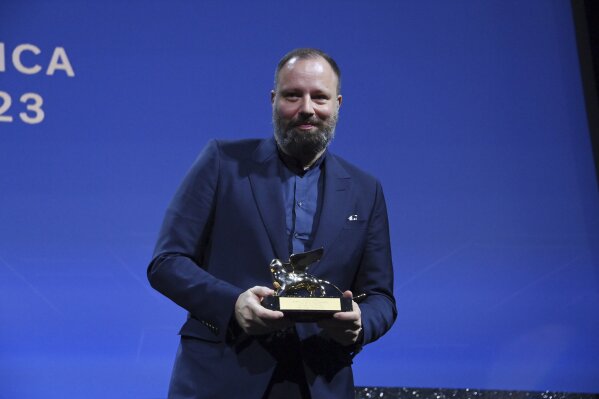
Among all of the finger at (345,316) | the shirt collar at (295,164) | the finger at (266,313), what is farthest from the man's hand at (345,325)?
the shirt collar at (295,164)

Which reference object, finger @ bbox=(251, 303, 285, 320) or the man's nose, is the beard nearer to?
the man's nose

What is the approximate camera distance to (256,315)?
1.30 m

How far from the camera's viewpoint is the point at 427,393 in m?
2.45

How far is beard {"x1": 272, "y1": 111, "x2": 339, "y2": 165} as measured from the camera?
5.14 feet

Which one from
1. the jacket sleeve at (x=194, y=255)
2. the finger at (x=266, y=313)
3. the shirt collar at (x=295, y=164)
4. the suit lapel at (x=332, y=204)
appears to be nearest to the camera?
the finger at (x=266, y=313)

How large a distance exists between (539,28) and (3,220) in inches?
76.7

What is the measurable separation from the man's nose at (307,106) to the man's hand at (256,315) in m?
0.40

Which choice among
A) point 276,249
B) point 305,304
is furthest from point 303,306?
point 276,249

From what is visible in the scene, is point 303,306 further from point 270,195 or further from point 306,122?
point 306,122

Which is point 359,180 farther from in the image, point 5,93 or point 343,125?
point 5,93

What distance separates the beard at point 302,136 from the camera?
1566mm

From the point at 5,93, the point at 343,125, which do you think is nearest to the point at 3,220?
the point at 5,93

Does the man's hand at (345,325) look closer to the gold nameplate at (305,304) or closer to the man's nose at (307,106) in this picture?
the gold nameplate at (305,304)

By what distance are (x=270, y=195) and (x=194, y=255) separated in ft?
0.62
